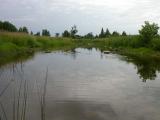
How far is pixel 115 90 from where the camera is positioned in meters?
10.7

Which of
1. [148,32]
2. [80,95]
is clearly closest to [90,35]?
[148,32]

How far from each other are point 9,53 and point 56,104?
13.9 m

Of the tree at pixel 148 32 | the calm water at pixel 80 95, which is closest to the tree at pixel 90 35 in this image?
the tree at pixel 148 32

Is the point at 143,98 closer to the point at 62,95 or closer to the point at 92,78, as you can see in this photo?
the point at 62,95

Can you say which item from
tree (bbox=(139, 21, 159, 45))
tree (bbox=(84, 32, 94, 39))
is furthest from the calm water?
tree (bbox=(84, 32, 94, 39))

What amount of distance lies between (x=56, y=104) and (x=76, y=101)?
754 mm

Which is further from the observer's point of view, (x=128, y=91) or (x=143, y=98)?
(x=128, y=91)

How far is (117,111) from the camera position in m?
8.05

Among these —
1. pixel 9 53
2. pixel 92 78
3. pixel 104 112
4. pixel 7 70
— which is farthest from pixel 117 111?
pixel 9 53

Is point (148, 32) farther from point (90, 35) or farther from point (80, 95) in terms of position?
point (90, 35)

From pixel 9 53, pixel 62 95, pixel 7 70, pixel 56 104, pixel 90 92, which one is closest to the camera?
pixel 56 104

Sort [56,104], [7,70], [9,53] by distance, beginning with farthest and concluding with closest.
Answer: [9,53] < [7,70] < [56,104]

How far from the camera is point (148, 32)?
30953mm

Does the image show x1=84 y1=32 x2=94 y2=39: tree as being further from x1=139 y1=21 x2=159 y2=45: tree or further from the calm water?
the calm water
